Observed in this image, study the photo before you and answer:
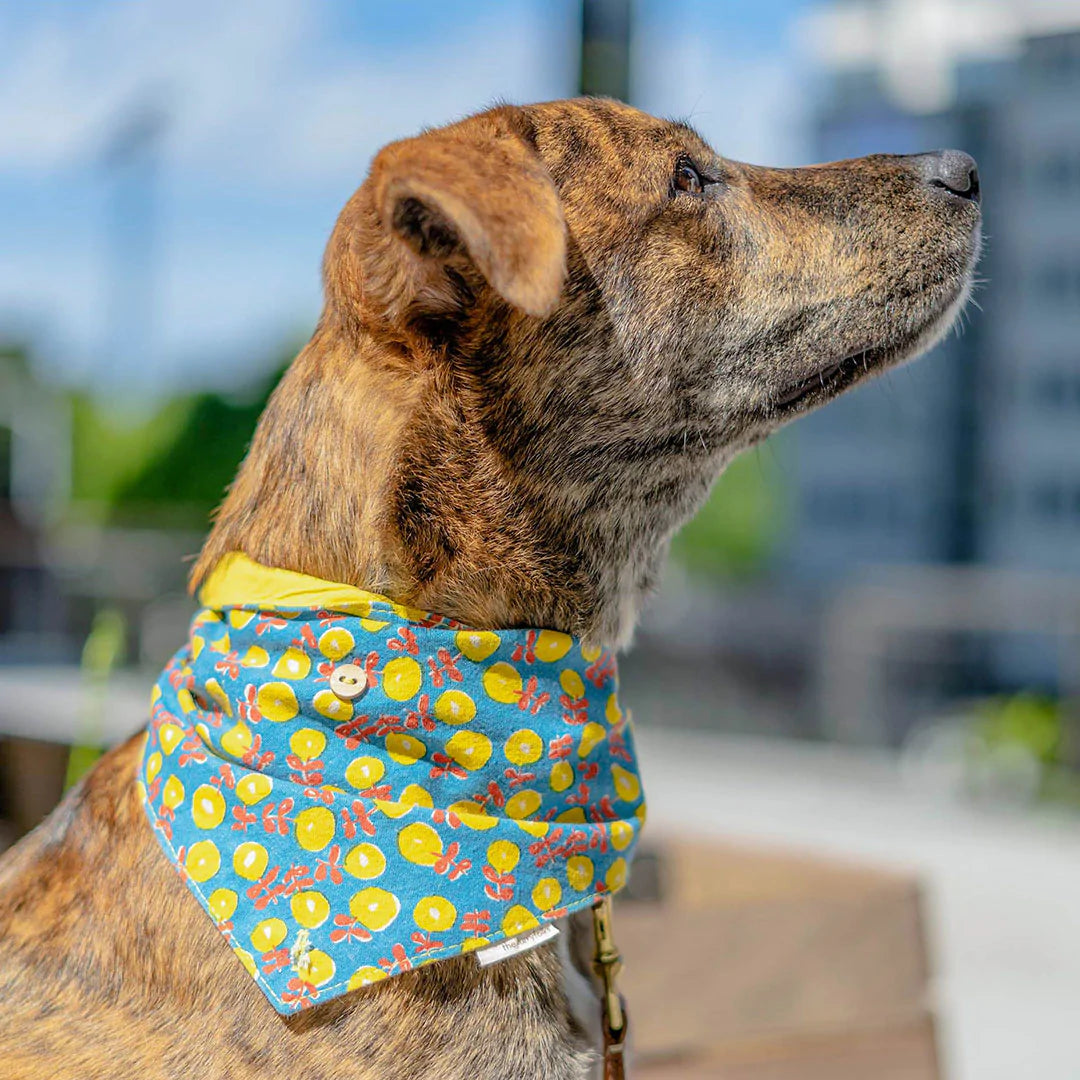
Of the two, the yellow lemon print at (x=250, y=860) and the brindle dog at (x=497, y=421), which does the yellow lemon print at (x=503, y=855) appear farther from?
the yellow lemon print at (x=250, y=860)

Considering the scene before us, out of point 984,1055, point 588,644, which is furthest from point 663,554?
point 984,1055

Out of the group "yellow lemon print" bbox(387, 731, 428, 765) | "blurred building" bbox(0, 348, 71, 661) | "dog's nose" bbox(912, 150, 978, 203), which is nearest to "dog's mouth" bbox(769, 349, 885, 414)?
"dog's nose" bbox(912, 150, 978, 203)

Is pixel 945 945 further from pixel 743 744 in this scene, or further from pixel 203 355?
pixel 203 355

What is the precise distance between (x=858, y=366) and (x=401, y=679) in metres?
0.72

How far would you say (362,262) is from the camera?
1364mm

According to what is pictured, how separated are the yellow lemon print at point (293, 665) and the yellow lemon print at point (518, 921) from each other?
1.07 ft

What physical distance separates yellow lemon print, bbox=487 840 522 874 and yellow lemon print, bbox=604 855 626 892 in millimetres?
144

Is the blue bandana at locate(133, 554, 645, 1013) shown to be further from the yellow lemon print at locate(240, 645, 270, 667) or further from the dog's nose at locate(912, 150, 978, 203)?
the dog's nose at locate(912, 150, 978, 203)

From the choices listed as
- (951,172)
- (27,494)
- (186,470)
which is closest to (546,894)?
(951,172)

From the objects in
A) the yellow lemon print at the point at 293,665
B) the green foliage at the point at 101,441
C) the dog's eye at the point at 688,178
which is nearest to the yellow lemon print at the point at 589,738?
the yellow lemon print at the point at 293,665

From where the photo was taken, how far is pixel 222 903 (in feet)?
3.96

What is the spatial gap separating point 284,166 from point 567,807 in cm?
471

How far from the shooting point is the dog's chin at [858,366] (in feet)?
5.05

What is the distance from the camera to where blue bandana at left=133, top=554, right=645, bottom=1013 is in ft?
3.96
